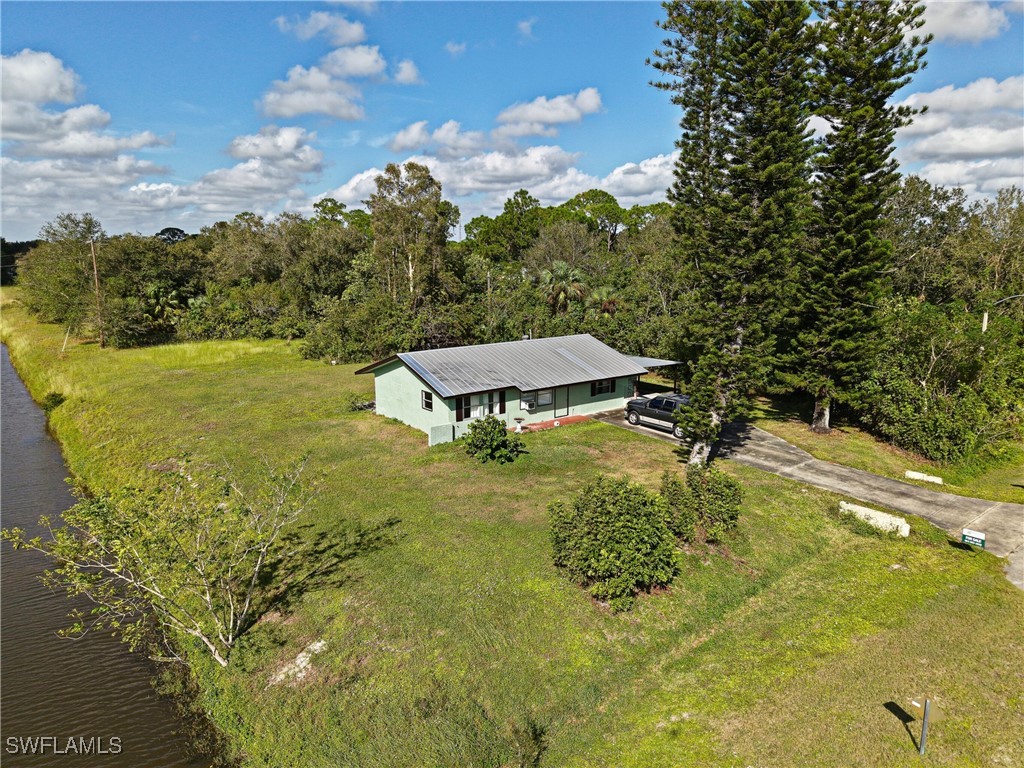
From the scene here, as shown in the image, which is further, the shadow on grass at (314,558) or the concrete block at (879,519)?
the concrete block at (879,519)

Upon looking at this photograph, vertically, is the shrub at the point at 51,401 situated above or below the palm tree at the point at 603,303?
below

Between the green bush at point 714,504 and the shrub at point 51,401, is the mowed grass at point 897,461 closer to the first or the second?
the green bush at point 714,504

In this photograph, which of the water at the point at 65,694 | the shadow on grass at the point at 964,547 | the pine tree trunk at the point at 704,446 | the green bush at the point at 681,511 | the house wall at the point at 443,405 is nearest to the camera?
the water at the point at 65,694

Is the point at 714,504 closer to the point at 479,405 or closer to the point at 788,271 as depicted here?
the point at 788,271

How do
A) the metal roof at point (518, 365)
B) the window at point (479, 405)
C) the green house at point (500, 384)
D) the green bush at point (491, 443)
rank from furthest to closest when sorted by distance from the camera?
1. the metal roof at point (518, 365)
2. the window at point (479, 405)
3. the green house at point (500, 384)
4. the green bush at point (491, 443)

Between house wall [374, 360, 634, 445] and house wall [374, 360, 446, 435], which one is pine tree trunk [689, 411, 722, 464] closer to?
house wall [374, 360, 634, 445]

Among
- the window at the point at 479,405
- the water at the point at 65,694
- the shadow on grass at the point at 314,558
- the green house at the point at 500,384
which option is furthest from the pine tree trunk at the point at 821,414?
the water at the point at 65,694

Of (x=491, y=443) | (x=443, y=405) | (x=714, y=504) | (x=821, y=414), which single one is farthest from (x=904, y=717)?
(x=821, y=414)
